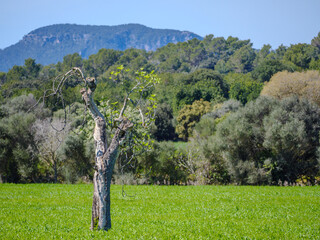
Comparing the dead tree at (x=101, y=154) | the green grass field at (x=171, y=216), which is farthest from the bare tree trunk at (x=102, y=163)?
the green grass field at (x=171, y=216)

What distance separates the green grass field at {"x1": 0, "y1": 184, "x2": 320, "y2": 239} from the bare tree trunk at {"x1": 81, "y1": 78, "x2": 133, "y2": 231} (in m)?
0.51

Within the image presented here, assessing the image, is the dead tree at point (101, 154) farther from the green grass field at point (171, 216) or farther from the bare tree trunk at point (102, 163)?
the green grass field at point (171, 216)

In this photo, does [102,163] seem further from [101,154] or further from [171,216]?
[171,216]

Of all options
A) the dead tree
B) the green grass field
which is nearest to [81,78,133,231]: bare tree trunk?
the dead tree

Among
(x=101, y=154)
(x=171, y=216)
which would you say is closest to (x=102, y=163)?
(x=101, y=154)

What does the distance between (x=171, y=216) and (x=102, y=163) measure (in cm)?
518

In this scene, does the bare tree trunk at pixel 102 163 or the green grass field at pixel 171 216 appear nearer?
the bare tree trunk at pixel 102 163

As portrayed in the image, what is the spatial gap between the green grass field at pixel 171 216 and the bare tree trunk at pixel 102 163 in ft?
1.66

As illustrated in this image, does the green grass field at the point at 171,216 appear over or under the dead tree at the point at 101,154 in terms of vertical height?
under

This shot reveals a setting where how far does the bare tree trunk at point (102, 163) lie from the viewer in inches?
381

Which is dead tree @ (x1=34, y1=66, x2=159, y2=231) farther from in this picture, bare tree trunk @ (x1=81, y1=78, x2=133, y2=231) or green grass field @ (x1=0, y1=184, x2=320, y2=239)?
green grass field @ (x1=0, y1=184, x2=320, y2=239)

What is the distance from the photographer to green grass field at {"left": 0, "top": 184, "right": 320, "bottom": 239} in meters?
10.4

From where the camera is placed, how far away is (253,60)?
6585 inches

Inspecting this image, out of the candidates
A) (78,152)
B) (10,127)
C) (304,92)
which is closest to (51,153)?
(78,152)
